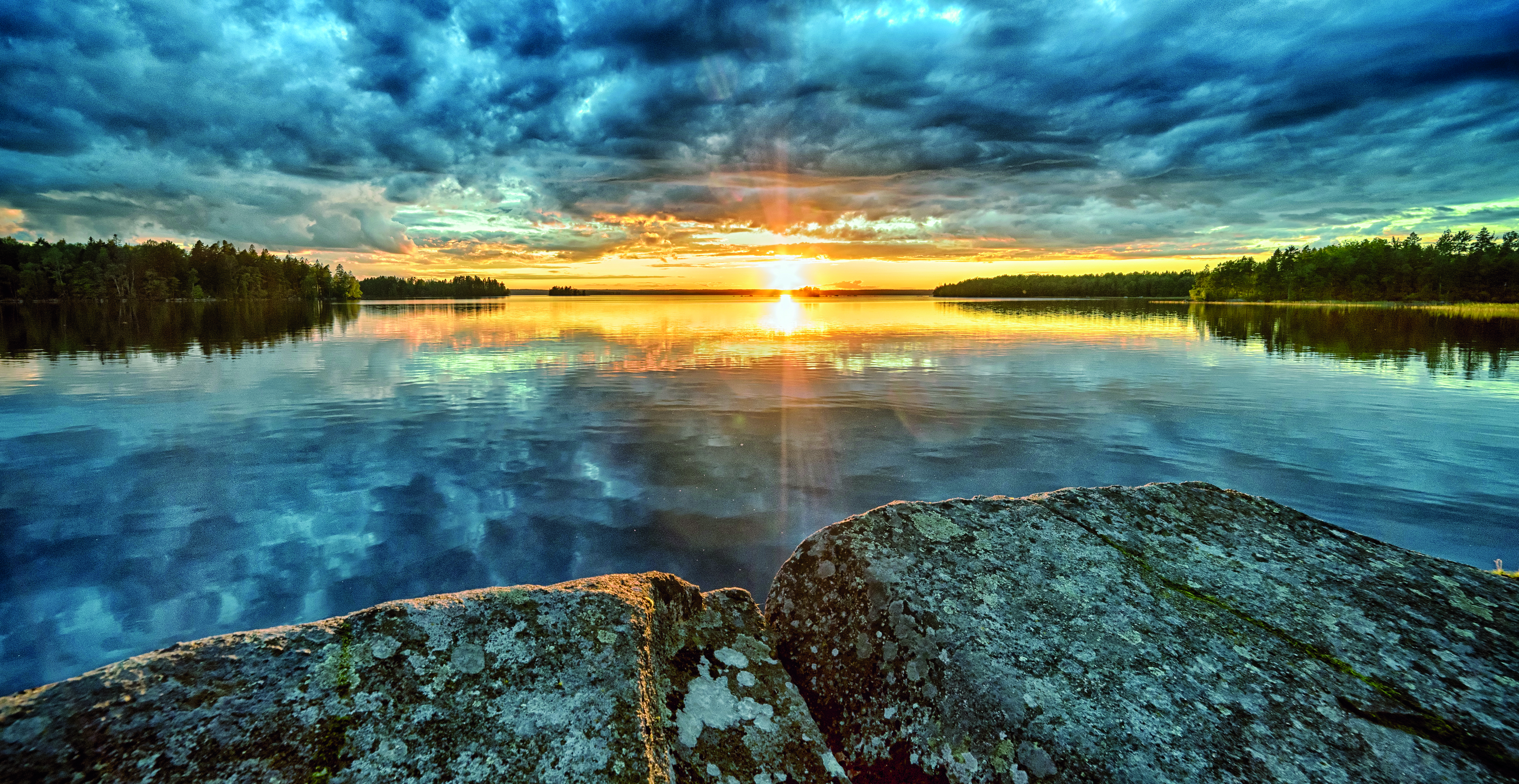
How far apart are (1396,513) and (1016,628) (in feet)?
45.8

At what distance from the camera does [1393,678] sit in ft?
8.95

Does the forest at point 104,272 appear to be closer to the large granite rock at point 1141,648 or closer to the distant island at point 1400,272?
the large granite rock at point 1141,648

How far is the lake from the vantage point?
931 centimetres

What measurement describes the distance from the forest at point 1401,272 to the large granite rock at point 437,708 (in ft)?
663

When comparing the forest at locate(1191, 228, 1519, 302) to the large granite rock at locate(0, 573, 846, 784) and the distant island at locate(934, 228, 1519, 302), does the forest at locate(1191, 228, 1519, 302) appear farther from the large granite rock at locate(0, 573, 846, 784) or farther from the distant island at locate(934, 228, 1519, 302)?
the large granite rock at locate(0, 573, 846, 784)

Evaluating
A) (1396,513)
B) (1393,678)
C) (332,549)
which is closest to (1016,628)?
(1393,678)

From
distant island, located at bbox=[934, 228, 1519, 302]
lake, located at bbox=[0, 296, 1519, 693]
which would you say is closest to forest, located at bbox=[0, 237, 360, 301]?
lake, located at bbox=[0, 296, 1519, 693]

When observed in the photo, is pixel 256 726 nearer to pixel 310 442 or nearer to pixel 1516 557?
pixel 1516 557

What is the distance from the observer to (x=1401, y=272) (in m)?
147

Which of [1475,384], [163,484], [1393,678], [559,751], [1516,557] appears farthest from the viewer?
[1475,384]

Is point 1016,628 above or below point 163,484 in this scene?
above

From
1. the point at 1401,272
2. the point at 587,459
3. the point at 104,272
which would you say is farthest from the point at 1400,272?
the point at 104,272

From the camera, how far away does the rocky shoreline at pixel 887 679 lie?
2184 mm

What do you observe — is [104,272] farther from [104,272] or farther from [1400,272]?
[1400,272]
